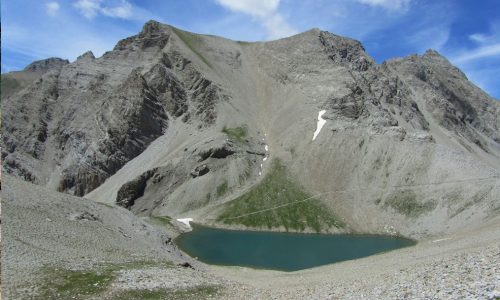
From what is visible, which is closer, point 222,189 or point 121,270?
point 121,270

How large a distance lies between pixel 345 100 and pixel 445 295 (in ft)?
503

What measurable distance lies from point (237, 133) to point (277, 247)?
75721 mm

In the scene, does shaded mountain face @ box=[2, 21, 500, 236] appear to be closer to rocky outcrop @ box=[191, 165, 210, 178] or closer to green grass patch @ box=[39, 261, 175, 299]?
rocky outcrop @ box=[191, 165, 210, 178]

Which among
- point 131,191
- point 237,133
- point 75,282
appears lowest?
point 75,282

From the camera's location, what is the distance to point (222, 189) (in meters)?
149

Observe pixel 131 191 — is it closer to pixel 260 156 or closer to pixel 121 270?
pixel 260 156

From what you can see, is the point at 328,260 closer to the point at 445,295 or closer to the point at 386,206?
the point at 386,206

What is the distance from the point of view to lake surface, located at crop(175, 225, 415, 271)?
86.0 m

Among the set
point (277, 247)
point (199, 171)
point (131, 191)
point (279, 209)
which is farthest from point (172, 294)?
point (131, 191)

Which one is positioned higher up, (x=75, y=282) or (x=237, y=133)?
(x=237, y=133)

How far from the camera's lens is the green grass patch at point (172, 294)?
3625 cm

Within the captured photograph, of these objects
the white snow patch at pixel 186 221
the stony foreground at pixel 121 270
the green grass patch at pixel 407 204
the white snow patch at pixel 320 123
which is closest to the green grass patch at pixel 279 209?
the white snow patch at pixel 186 221

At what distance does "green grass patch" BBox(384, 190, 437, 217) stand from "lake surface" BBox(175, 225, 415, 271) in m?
12.3

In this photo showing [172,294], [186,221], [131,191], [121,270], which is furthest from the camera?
[131,191]
